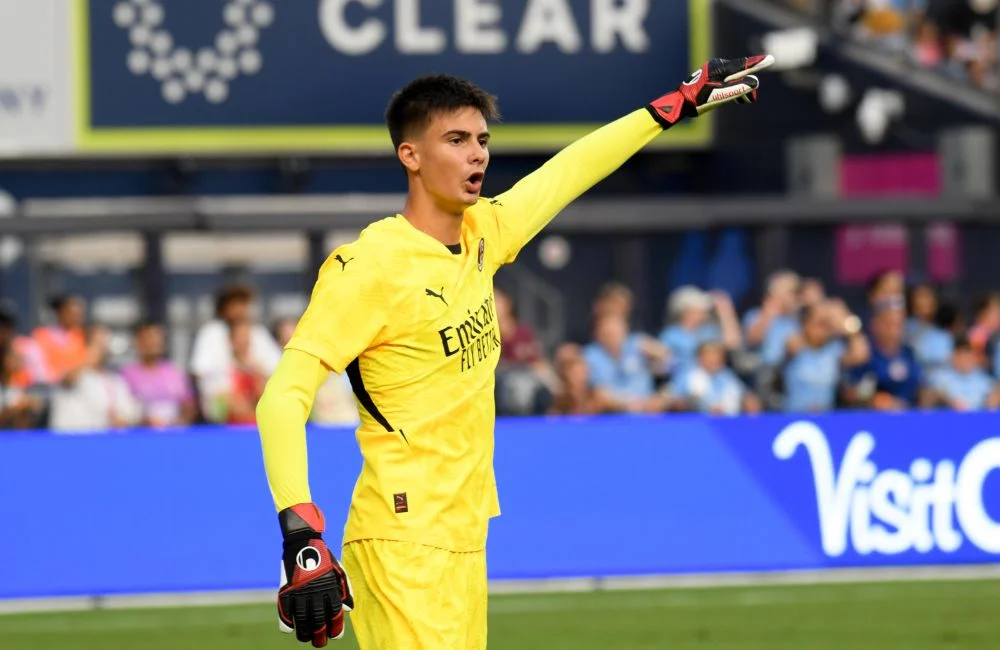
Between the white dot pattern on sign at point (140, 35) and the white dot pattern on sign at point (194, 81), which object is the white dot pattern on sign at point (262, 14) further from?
the white dot pattern on sign at point (140, 35)

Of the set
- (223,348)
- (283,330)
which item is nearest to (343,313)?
(223,348)

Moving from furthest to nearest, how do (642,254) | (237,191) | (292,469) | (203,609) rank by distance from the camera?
(237,191)
(642,254)
(203,609)
(292,469)

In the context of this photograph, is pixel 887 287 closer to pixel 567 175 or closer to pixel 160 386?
pixel 160 386

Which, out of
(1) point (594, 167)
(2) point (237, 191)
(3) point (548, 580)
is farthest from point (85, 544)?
(2) point (237, 191)

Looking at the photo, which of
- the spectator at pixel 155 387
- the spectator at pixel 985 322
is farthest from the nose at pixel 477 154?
the spectator at pixel 985 322

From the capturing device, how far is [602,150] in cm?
540

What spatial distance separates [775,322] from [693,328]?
606 mm

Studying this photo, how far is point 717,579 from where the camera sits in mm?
11227

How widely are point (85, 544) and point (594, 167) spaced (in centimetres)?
597

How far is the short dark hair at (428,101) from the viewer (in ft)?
15.9

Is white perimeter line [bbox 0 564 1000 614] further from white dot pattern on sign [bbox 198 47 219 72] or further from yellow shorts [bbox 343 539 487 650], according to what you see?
white dot pattern on sign [bbox 198 47 219 72]

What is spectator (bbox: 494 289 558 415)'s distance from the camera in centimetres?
1248

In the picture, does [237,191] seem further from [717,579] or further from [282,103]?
[717,579]

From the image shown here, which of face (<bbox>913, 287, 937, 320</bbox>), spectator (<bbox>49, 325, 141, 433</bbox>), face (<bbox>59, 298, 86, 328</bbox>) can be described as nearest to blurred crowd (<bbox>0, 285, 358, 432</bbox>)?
spectator (<bbox>49, 325, 141, 433</bbox>)
